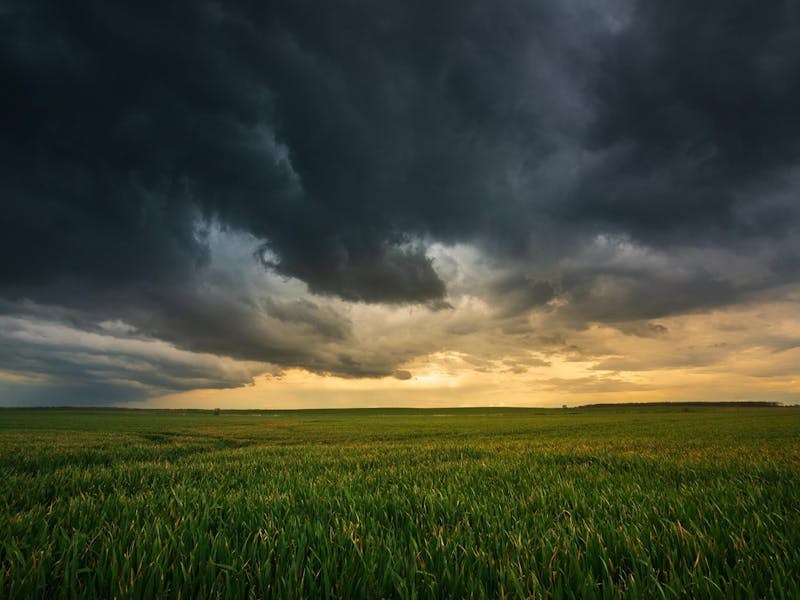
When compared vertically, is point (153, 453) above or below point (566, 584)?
below

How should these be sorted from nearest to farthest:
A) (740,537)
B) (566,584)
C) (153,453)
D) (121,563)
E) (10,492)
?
1. (566,584)
2. (121,563)
3. (740,537)
4. (10,492)
5. (153,453)

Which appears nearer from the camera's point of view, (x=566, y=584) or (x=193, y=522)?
(x=566, y=584)

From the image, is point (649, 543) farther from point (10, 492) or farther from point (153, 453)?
point (153, 453)

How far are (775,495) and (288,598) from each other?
635 centimetres

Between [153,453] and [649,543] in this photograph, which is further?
[153,453]

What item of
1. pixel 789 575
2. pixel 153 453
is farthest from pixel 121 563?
pixel 153 453

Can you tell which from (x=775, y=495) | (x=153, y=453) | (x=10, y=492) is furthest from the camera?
(x=153, y=453)

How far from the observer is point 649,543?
10.7 ft

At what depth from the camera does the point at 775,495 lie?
5121 mm

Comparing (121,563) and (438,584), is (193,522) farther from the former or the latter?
(438,584)

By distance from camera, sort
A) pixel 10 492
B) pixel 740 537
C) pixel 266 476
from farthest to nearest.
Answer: pixel 266 476 < pixel 10 492 < pixel 740 537

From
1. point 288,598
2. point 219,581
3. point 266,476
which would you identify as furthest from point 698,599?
point 266,476

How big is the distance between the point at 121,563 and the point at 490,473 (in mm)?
6501

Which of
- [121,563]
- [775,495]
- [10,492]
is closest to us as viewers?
[121,563]
